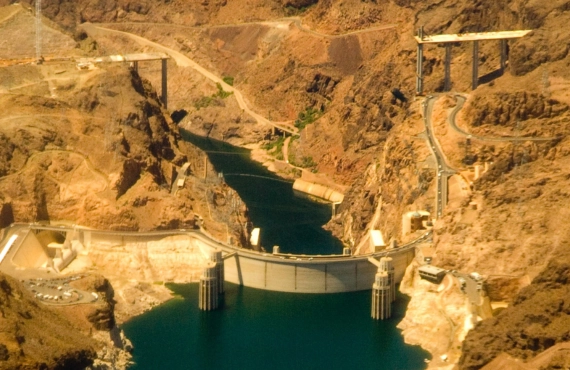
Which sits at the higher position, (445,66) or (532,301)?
(445,66)

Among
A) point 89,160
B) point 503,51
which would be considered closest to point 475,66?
point 503,51

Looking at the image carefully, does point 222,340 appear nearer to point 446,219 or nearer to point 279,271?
point 279,271

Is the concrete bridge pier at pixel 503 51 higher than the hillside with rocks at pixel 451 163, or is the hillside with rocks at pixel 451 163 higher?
the concrete bridge pier at pixel 503 51

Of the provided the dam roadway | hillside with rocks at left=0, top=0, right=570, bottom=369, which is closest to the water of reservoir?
hillside with rocks at left=0, top=0, right=570, bottom=369

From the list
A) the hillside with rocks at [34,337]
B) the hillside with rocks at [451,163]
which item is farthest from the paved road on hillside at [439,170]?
the hillside with rocks at [34,337]

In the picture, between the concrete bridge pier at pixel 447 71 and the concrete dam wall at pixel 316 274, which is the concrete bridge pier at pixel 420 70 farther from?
the concrete dam wall at pixel 316 274

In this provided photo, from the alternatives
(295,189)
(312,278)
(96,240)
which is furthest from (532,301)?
(295,189)

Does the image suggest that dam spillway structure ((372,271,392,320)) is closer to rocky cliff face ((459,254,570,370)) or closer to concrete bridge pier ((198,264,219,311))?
concrete bridge pier ((198,264,219,311))
